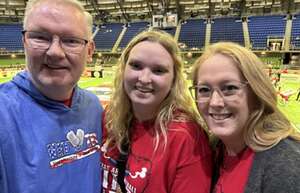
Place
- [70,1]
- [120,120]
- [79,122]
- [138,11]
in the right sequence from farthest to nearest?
[138,11] → [120,120] → [79,122] → [70,1]

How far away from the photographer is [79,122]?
219 centimetres

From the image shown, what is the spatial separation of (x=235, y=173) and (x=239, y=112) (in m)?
0.36

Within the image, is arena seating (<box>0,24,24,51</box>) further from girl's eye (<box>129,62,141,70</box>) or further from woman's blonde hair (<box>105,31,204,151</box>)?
girl's eye (<box>129,62,141,70</box>)

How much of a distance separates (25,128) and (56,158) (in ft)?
0.81

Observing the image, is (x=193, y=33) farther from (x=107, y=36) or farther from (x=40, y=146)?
(x=40, y=146)

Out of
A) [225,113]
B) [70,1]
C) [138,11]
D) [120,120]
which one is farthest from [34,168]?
[138,11]

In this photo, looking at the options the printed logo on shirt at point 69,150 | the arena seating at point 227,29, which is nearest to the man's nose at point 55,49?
the printed logo on shirt at point 69,150

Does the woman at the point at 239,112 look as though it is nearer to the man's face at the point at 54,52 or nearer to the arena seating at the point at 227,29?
the man's face at the point at 54,52

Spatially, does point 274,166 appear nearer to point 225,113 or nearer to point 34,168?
point 225,113

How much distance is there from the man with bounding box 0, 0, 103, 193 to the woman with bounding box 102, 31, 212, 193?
0.98ft

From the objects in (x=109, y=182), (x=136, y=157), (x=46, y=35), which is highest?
(x=46, y=35)

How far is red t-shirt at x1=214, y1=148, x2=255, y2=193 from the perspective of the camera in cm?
193

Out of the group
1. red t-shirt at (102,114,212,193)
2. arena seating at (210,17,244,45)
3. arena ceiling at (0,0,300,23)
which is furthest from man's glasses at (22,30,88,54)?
arena seating at (210,17,244,45)

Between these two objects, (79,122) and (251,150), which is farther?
(79,122)
